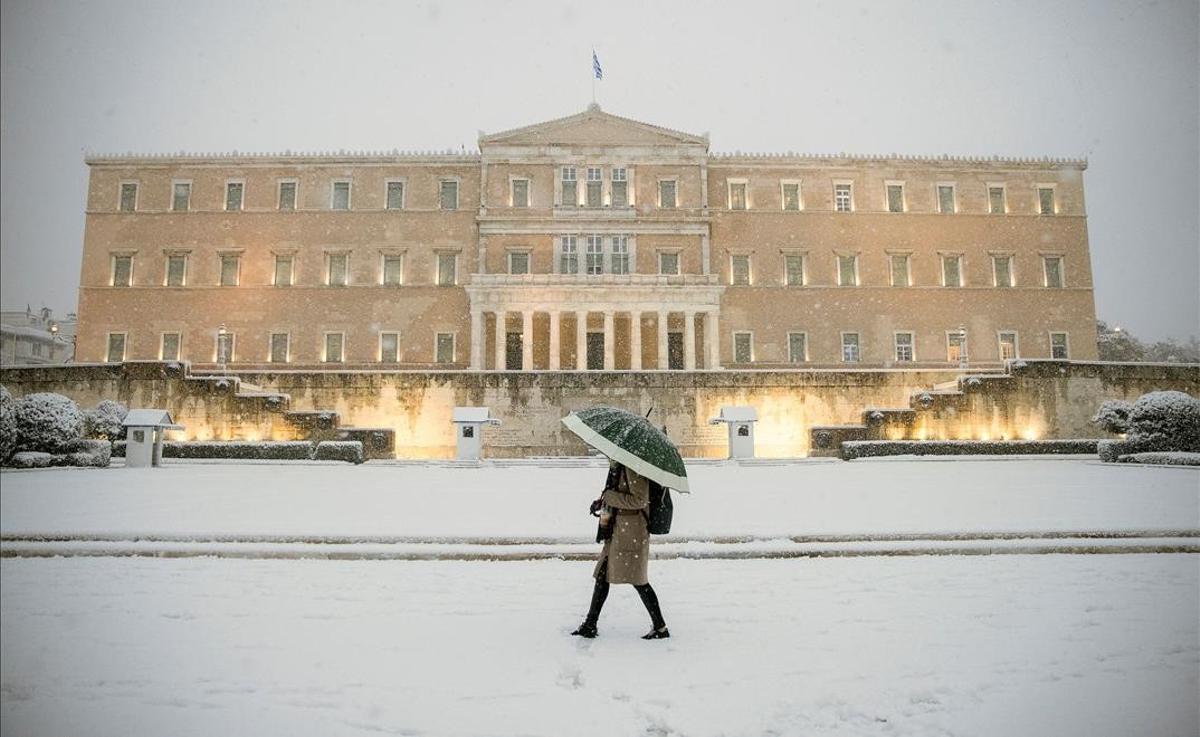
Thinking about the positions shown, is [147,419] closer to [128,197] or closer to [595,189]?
[595,189]

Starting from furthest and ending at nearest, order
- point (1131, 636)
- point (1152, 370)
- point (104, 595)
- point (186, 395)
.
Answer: point (1152, 370) < point (186, 395) < point (104, 595) < point (1131, 636)

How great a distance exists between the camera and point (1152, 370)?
83.6 ft

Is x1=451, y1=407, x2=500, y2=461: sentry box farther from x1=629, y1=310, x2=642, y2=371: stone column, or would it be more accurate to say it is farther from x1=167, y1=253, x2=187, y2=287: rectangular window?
x1=167, y1=253, x2=187, y2=287: rectangular window

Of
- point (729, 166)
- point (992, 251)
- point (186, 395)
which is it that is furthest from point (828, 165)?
point (186, 395)

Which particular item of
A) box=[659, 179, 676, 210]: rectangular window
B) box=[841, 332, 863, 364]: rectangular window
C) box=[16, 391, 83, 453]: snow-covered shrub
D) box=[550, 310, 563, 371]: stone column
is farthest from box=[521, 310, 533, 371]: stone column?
box=[16, 391, 83, 453]: snow-covered shrub

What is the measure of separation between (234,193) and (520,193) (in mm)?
15283

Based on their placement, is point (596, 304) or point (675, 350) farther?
point (675, 350)

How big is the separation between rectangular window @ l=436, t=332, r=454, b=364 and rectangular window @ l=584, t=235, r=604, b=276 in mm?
7970

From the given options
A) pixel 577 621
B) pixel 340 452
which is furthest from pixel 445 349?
pixel 577 621

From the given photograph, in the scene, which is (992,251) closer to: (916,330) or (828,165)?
(916,330)

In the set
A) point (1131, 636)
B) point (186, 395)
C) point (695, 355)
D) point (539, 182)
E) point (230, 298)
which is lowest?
point (1131, 636)

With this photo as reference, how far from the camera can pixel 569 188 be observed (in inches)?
1483

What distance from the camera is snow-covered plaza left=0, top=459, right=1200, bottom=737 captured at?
Answer: 364cm

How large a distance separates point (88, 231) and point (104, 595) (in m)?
40.8
